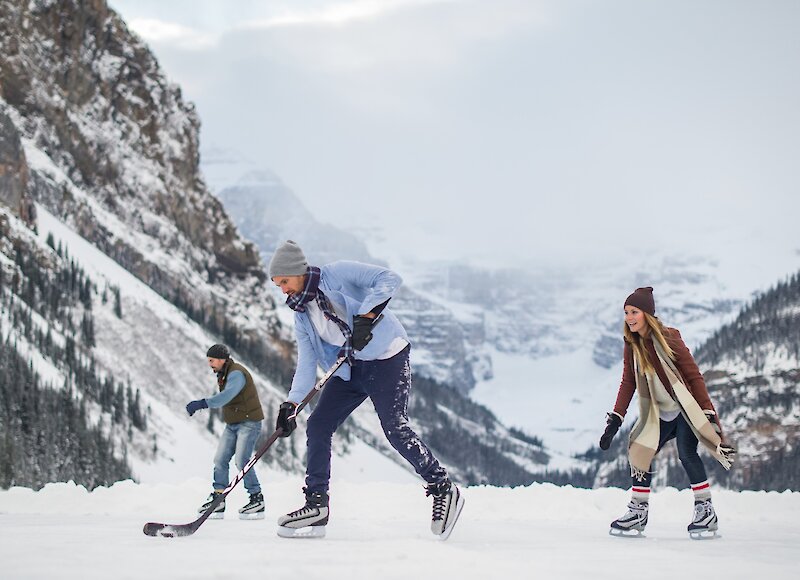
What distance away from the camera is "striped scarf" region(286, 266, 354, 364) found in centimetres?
753

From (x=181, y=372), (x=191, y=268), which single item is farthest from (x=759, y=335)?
(x=181, y=372)

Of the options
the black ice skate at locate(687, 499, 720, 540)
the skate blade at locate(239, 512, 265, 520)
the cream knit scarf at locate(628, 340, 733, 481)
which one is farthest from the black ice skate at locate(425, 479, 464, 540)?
A: the skate blade at locate(239, 512, 265, 520)

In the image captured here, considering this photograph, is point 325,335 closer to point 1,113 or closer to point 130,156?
point 1,113

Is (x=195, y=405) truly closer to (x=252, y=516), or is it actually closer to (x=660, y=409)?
(x=252, y=516)

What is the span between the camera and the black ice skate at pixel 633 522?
27.7 ft

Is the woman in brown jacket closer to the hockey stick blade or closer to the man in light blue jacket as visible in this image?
the man in light blue jacket

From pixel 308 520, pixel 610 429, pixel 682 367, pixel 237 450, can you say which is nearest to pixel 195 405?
pixel 237 450

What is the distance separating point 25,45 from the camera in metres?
119

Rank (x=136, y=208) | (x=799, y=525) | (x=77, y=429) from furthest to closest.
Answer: (x=136, y=208) → (x=77, y=429) → (x=799, y=525)

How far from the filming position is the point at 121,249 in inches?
4678

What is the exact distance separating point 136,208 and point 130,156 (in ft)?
30.2

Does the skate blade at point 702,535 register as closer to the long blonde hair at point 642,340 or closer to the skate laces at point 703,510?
the skate laces at point 703,510

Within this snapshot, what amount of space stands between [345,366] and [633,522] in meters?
3.17

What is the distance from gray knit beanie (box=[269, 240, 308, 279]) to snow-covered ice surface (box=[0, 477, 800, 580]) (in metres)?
2.15
